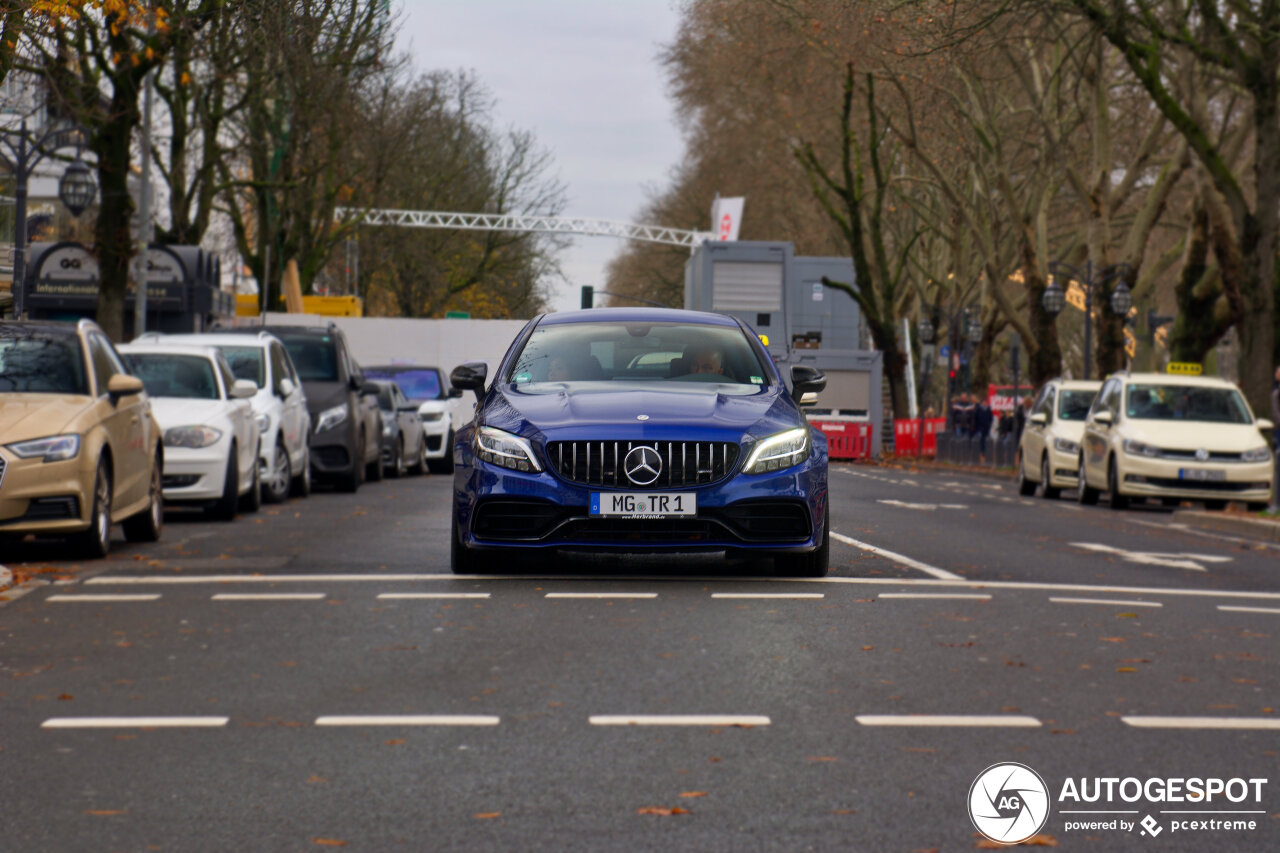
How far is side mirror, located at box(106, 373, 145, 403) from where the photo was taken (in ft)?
46.2

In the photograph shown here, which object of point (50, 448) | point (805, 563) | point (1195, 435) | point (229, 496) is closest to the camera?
point (805, 563)

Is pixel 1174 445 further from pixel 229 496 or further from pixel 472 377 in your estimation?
pixel 472 377

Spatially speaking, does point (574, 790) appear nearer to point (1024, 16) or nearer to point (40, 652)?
point (40, 652)

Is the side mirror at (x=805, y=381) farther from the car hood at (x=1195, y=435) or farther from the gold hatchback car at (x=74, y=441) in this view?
the car hood at (x=1195, y=435)

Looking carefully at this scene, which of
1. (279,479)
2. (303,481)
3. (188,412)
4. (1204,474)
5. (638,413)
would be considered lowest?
(303,481)

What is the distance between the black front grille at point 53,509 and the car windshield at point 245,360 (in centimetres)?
869

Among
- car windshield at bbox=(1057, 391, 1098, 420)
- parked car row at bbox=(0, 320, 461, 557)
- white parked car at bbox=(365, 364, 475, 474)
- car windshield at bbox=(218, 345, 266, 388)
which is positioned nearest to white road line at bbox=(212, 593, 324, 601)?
parked car row at bbox=(0, 320, 461, 557)

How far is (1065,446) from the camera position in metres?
28.5

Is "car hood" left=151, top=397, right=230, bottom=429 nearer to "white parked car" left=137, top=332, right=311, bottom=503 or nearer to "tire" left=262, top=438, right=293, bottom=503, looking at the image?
"white parked car" left=137, top=332, right=311, bottom=503

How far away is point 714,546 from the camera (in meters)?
11.0

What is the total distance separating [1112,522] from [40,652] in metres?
14.7

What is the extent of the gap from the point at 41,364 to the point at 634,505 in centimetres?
552

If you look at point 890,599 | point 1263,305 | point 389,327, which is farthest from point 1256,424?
point 389,327

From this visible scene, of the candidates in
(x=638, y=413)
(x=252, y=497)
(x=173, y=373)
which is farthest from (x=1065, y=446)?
(x=638, y=413)
